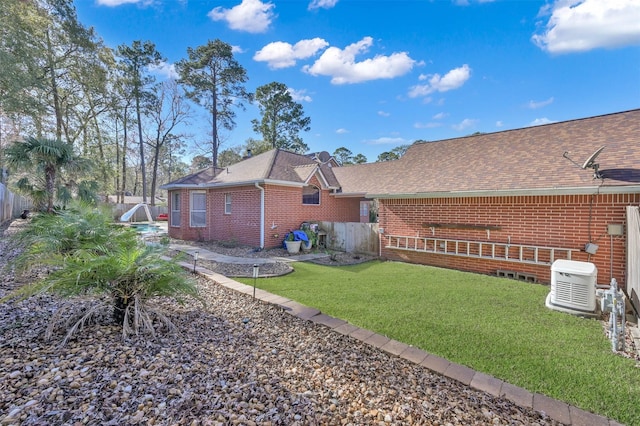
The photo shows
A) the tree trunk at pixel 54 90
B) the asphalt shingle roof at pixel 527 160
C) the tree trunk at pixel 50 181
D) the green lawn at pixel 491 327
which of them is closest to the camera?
the green lawn at pixel 491 327

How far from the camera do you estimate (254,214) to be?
39.2 ft

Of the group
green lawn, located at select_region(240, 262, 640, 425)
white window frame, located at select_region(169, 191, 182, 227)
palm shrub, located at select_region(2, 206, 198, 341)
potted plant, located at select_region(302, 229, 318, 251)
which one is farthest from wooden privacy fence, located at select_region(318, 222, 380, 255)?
palm shrub, located at select_region(2, 206, 198, 341)

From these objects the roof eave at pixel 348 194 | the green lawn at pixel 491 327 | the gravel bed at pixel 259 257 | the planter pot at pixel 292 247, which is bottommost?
the green lawn at pixel 491 327

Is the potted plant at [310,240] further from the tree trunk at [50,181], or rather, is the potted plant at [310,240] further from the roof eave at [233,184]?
the tree trunk at [50,181]

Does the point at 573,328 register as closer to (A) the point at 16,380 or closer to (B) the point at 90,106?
(A) the point at 16,380

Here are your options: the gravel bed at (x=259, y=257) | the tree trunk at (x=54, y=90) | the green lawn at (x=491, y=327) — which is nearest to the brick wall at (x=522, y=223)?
the green lawn at (x=491, y=327)

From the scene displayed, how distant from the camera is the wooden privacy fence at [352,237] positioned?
1083cm

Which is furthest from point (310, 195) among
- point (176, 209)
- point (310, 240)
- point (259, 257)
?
point (176, 209)

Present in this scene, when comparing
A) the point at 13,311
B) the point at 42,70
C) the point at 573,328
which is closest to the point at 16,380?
the point at 13,311

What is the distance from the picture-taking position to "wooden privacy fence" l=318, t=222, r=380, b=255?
35.5 ft

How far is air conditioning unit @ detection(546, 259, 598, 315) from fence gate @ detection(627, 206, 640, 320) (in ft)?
1.65

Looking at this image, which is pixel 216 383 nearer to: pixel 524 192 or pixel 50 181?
pixel 524 192

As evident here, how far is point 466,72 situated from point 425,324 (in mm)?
14089

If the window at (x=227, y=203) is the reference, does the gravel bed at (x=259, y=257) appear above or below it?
below
